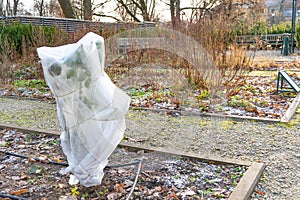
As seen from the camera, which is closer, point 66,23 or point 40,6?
point 66,23

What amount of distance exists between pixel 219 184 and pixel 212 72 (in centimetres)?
309

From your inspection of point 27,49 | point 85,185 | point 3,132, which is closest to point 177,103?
point 3,132

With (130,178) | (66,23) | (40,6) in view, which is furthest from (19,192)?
(40,6)

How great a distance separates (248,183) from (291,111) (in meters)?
2.49

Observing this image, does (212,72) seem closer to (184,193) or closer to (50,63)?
(184,193)

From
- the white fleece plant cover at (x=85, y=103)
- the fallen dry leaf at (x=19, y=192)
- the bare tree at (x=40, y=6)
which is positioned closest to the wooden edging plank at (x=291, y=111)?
the white fleece plant cover at (x=85, y=103)

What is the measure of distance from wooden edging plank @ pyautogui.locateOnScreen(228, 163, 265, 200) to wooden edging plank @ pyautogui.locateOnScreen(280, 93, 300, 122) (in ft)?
5.48

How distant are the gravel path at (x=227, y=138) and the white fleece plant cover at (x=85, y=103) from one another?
1178 mm

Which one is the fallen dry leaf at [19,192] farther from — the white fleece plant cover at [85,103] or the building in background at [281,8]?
the building in background at [281,8]

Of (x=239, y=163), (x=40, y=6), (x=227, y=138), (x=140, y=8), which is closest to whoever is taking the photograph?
(x=239, y=163)

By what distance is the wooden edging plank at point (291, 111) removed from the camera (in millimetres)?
4051

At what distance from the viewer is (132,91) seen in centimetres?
618

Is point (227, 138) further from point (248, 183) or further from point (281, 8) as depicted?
point (281, 8)

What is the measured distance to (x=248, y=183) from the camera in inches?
91.0
